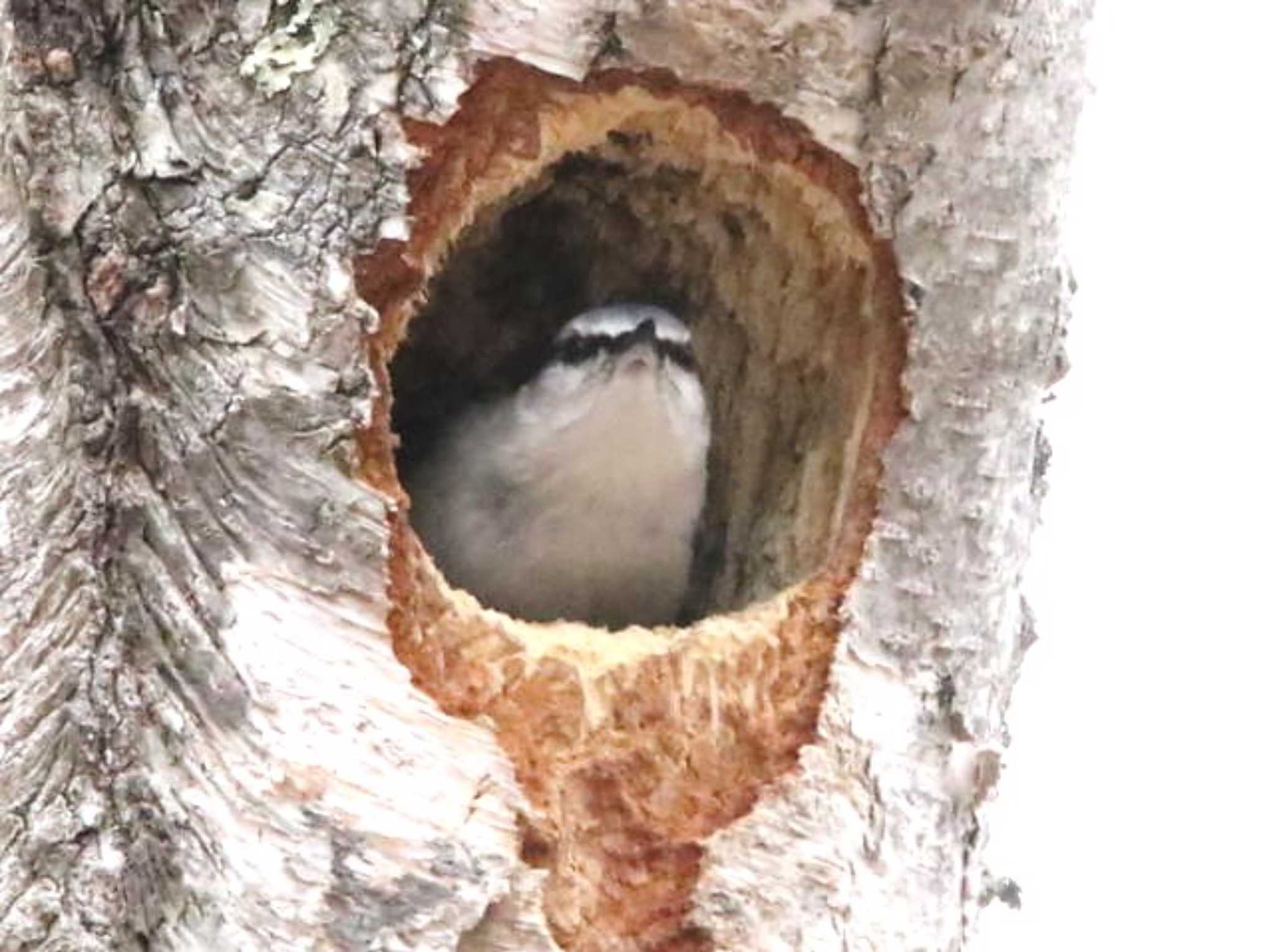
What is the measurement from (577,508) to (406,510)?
1100mm

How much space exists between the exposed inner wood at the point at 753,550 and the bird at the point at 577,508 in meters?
0.28

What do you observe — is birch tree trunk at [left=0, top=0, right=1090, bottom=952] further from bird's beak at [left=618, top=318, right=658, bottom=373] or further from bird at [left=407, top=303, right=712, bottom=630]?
bird at [left=407, top=303, right=712, bottom=630]

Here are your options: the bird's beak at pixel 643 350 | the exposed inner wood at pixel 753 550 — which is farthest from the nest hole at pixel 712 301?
the bird's beak at pixel 643 350

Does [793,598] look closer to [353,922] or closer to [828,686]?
[828,686]

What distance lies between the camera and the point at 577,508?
3.16 meters

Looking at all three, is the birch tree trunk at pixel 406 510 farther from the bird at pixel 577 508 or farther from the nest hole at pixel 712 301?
the bird at pixel 577 508

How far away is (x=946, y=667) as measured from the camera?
2234 millimetres

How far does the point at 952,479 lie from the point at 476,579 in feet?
3.62

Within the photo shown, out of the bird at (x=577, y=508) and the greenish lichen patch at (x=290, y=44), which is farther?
the bird at (x=577, y=508)

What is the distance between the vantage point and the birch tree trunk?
76.1 inches

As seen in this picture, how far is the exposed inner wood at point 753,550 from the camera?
6.72 feet

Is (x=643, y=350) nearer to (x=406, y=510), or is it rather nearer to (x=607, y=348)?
(x=607, y=348)

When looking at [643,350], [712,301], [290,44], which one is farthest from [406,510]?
[712,301]

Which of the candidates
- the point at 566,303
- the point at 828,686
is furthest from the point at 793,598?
the point at 566,303
